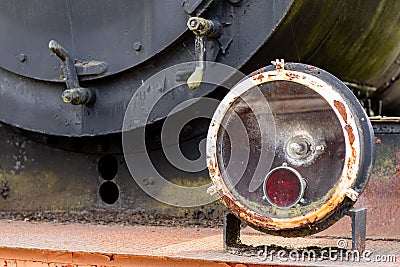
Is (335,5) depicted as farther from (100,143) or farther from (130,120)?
(100,143)

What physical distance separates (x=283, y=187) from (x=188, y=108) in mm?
654

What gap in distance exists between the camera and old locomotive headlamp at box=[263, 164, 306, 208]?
1.88 metres

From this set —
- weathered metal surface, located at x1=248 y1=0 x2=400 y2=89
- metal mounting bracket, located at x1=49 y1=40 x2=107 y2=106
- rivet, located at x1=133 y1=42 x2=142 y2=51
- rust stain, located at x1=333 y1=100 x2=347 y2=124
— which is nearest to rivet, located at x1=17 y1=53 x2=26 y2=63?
metal mounting bracket, located at x1=49 y1=40 x2=107 y2=106

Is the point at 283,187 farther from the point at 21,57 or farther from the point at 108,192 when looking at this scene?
the point at 21,57

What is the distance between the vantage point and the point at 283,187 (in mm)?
1901

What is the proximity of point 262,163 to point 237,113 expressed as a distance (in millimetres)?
142

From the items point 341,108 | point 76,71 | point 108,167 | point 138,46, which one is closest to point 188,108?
point 138,46

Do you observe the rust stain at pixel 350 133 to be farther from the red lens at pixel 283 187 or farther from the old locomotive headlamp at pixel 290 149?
the red lens at pixel 283 187

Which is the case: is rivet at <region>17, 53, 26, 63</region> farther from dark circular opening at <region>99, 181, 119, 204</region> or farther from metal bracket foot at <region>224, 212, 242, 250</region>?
metal bracket foot at <region>224, 212, 242, 250</region>

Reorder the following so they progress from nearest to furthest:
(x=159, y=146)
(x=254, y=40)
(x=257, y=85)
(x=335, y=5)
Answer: (x=257, y=85), (x=254, y=40), (x=335, y=5), (x=159, y=146)

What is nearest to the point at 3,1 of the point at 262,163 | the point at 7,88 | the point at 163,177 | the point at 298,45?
the point at 7,88

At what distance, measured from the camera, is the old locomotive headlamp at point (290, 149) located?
1814 millimetres

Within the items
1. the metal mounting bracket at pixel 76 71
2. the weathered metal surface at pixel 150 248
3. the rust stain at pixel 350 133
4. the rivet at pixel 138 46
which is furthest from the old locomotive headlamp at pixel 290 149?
the metal mounting bracket at pixel 76 71

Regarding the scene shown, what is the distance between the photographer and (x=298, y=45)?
249 centimetres
